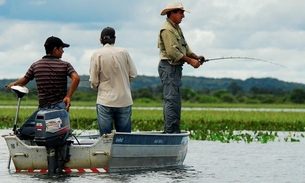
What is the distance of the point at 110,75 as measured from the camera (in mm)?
13922

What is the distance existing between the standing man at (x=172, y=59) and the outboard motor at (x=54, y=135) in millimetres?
1973

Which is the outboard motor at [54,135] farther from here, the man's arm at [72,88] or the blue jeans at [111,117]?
the blue jeans at [111,117]

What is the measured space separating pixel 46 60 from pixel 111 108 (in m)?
1.12

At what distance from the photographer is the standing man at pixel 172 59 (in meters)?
14.8

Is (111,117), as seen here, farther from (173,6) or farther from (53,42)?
(173,6)

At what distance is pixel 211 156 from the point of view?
18.4 meters

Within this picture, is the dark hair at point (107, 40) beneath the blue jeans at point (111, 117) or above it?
above

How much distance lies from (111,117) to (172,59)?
1334 millimetres

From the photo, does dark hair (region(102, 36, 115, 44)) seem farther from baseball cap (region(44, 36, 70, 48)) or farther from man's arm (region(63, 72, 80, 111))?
man's arm (region(63, 72, 80, 111))

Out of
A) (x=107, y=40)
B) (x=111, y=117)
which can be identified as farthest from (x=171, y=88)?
(x=107, y=40)

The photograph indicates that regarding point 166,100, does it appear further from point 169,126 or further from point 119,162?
point 119,162

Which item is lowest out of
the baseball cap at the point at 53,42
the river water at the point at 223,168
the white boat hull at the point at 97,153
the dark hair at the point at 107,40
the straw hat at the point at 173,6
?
the river water at the point at 223,168

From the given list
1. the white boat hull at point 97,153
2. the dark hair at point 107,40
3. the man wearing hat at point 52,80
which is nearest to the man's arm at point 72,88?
the man wearing hat at point 52,80

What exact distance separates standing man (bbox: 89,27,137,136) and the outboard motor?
0.82 m
